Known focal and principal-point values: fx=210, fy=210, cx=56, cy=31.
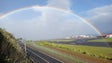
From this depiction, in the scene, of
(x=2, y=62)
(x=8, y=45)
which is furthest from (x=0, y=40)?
(x=2, y=62)

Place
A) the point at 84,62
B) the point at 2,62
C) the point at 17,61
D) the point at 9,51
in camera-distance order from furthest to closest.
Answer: the point at 84,62 → the point at 17,61 → the point at 9,51 → the point at 2,62

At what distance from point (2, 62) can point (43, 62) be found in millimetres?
24078

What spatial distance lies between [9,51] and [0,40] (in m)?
1.77

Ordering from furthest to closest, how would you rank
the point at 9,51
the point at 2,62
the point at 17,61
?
the point at 17,61, the point at 9,51, the point at 2,62

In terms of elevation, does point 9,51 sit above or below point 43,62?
above

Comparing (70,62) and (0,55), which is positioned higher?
(0,55)

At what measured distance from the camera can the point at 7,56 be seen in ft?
83.4

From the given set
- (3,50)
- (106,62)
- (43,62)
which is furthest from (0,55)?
(106,62)

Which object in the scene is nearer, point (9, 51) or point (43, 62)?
point (9, 51)

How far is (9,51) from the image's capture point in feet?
86.5

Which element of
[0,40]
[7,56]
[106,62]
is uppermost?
[0,40]

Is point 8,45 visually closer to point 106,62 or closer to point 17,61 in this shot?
point 17,61

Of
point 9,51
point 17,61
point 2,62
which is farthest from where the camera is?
point 17,61

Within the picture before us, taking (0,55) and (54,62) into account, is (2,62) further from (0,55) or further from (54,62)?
(54,62)
